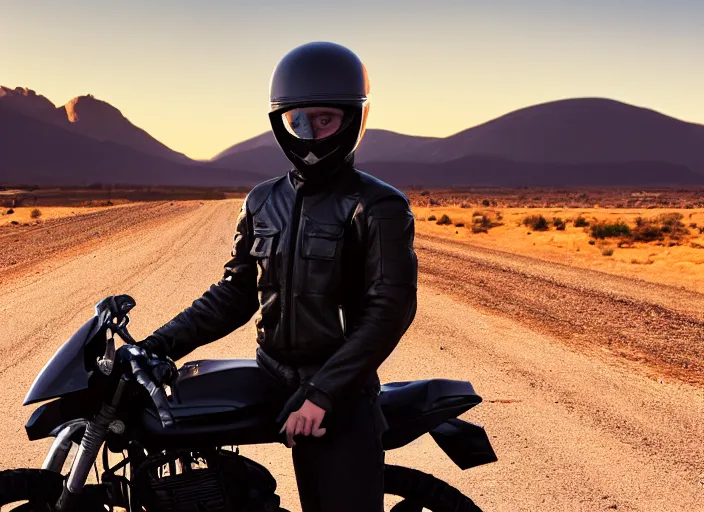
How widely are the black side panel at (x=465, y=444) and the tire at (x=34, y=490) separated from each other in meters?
1.31

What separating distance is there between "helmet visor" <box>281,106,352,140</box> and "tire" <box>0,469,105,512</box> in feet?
4.44

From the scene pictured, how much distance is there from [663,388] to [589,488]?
9.19 ft

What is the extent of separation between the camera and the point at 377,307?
217 cm

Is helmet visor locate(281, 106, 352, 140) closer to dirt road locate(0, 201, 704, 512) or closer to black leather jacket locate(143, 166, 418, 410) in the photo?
black leather jacket locate(143, 166, 418, 410)

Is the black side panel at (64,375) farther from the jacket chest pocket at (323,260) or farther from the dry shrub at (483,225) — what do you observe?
the dry shrub at (483,225)

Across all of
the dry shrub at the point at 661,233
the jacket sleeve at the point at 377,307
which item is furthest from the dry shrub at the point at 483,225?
the jacket sleeve at the point at 377,307

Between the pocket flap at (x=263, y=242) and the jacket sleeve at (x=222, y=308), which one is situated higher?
the pocket flap at (x=263, y=242)

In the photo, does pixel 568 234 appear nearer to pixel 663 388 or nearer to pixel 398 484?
pixel 663 388

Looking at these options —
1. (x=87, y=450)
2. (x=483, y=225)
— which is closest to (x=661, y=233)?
(x=483, y=225)

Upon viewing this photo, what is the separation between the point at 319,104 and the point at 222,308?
871mm

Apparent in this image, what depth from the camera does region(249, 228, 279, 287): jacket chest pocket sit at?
231 centimetres

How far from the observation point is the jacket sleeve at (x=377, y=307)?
2131 mm

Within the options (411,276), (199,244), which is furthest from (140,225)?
(411,276)

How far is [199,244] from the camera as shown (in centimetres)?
1877
